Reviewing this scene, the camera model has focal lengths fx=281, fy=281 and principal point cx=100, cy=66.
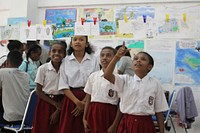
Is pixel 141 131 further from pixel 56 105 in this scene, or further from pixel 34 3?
pixel 34 3

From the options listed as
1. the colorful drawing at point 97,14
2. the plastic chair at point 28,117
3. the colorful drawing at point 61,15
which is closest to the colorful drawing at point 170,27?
the colorful drawing at point 97,14

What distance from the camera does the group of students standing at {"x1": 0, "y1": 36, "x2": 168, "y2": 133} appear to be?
5.98ft

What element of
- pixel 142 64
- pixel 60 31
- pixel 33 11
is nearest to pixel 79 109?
pixel 142 64

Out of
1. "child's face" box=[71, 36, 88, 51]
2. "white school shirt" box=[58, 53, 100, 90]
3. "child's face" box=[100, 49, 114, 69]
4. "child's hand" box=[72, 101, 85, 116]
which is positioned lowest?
"child's hand" box=[72, 101, 85, 116]

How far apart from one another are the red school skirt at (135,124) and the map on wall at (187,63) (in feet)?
8.59

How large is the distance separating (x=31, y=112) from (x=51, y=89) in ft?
1.78

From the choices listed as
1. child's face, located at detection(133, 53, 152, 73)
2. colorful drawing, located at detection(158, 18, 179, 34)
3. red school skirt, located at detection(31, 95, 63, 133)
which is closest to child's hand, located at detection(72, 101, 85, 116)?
red school skirt, located at detection(31, 95, 63, 133)

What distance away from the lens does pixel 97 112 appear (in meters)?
1.94

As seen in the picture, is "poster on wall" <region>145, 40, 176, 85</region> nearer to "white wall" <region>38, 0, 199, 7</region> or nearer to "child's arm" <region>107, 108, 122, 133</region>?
"white wall" <region>38, 0, 199, 7</region>

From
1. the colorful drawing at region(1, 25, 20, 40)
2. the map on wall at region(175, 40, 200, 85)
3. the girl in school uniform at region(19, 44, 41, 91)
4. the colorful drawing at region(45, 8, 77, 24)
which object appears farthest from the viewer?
the colorful drawing at region(45, 8, 77, 24)

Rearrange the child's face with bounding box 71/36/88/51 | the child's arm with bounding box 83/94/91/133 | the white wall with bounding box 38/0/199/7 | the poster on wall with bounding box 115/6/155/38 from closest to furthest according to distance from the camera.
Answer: the child's arm with bounding box 83/94/91/133
the child's face with bounding box 71/36/88/51
the poster on wall with bounding box 115/6/155/38
the white wall with bounding box 38/0/199/7

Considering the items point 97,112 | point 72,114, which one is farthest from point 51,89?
point 97,112

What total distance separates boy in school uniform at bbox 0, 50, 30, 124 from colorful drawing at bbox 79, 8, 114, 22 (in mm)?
2288

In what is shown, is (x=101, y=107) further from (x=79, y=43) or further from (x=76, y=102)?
(x=79, y=43)
